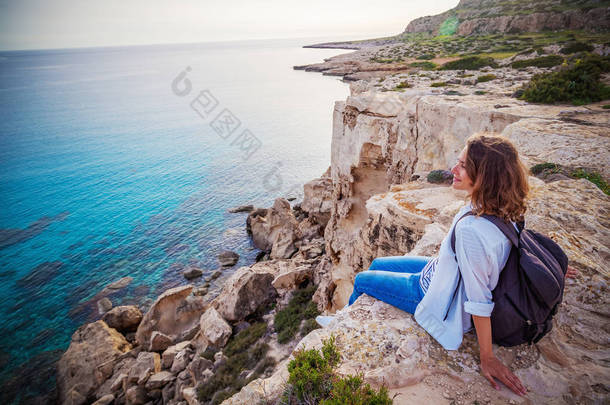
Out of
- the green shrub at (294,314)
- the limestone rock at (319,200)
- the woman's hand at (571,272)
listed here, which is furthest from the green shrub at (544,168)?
the limestone rock at (319,200)

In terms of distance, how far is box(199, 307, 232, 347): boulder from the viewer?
52.0 ft

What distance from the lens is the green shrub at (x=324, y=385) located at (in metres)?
3.31

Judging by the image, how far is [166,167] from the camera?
44188mm

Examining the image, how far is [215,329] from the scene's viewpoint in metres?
16.4

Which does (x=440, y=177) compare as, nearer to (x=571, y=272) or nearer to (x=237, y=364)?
(x=571, y=272)

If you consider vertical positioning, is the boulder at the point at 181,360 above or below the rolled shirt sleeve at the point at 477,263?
below

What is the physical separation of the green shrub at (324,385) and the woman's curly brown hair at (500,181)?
2.42 meters

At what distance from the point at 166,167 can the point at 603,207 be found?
4768 centimetres

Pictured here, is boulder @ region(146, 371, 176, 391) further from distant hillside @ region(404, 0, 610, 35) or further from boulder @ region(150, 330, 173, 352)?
distant hillside @ region(404, 0, 610, 35)

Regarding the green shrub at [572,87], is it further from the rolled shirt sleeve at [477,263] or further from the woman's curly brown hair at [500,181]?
the rolled shirt sleeve at [477,263]

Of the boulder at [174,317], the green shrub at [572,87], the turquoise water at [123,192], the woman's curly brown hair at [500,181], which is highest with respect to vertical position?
the woman's curly brown hair at [500,181]

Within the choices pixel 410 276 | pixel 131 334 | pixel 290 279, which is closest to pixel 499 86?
pixel 290 279

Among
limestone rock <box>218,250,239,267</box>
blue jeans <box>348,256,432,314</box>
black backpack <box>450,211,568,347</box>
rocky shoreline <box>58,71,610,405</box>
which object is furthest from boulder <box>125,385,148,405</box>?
black backpack <box>450,211,568,347</box>

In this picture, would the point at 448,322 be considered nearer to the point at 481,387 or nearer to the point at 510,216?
the point at 481,387
